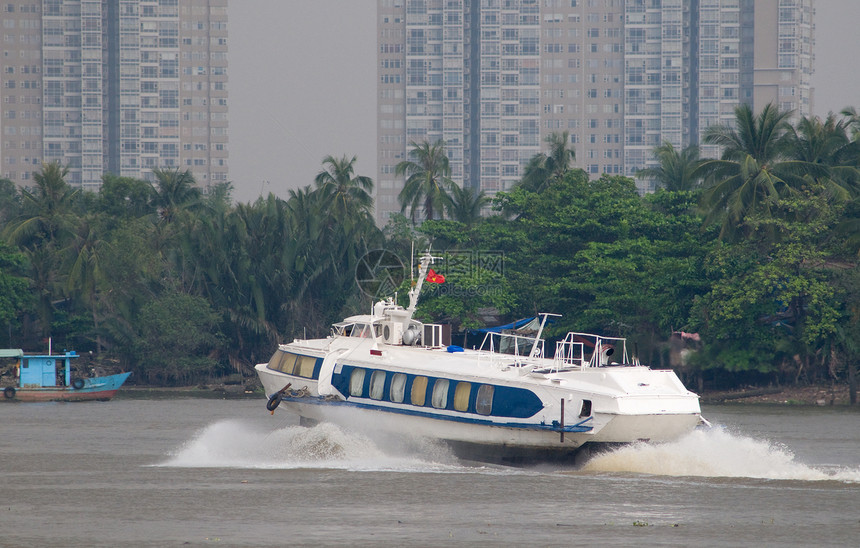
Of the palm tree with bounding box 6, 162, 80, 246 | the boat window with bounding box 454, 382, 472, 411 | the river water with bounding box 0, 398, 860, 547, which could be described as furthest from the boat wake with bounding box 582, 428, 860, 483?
the palm tree with bounding box 6, 162, 80, 246

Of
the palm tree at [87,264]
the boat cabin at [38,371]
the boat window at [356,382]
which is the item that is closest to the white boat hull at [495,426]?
the boat window at [356,382]

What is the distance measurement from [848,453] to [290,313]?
43.4m

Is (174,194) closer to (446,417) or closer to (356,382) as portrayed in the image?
(356,382)

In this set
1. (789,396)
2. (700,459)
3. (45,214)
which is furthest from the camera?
(45,214)

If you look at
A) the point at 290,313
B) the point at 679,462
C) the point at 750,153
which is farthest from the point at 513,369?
the point at 290,313

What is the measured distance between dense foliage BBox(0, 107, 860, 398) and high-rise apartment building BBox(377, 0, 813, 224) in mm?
86982

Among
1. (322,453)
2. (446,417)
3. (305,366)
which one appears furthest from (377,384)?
(305,366)

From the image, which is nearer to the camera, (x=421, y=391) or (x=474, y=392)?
(x=474, y=392)

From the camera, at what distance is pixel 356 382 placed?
2847cm

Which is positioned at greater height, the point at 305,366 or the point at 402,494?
the point at 305,366

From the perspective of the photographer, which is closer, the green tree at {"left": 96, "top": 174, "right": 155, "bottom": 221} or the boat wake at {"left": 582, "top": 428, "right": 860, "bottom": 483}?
the boat wake at {"left": 582, "top": 428, "right": 860, "bottom": 483}

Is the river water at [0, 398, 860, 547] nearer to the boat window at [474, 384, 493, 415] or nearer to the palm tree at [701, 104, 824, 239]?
the boat window at [474, 384, 493, 415]

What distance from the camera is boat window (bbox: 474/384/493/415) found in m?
25.7

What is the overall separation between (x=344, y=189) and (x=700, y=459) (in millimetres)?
59345
